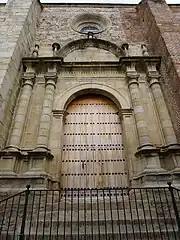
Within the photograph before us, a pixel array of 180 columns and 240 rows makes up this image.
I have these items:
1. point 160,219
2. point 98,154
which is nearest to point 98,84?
point 98,154

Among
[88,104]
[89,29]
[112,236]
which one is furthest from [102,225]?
[89,29]

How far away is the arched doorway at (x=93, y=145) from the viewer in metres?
5.83

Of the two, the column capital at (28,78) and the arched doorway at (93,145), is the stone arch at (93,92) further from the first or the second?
the column capital at (28,78)

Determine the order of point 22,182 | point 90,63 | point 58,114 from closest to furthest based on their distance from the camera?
1. point 22,182
2. point 58,114
3. point 90,63

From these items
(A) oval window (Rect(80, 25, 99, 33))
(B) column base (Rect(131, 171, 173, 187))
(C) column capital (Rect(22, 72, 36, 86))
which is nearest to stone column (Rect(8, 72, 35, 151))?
(C) column capital (Rect(22, 72, 36, 86))

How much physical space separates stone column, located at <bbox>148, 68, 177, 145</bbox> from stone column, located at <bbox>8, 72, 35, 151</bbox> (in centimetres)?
429

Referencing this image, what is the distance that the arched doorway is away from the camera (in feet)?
19.1

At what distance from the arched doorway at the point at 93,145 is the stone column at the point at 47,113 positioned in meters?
0.71

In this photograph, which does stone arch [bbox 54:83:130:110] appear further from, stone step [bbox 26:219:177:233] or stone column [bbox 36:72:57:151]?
stone step [bbox 26:219:177:233]

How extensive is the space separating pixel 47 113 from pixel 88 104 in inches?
63.9

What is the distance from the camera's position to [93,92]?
7.56m

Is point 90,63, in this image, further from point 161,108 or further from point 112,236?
point 112,236

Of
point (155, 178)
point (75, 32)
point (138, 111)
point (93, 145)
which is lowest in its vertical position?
point (155, 178)

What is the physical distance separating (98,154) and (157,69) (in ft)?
14.1
